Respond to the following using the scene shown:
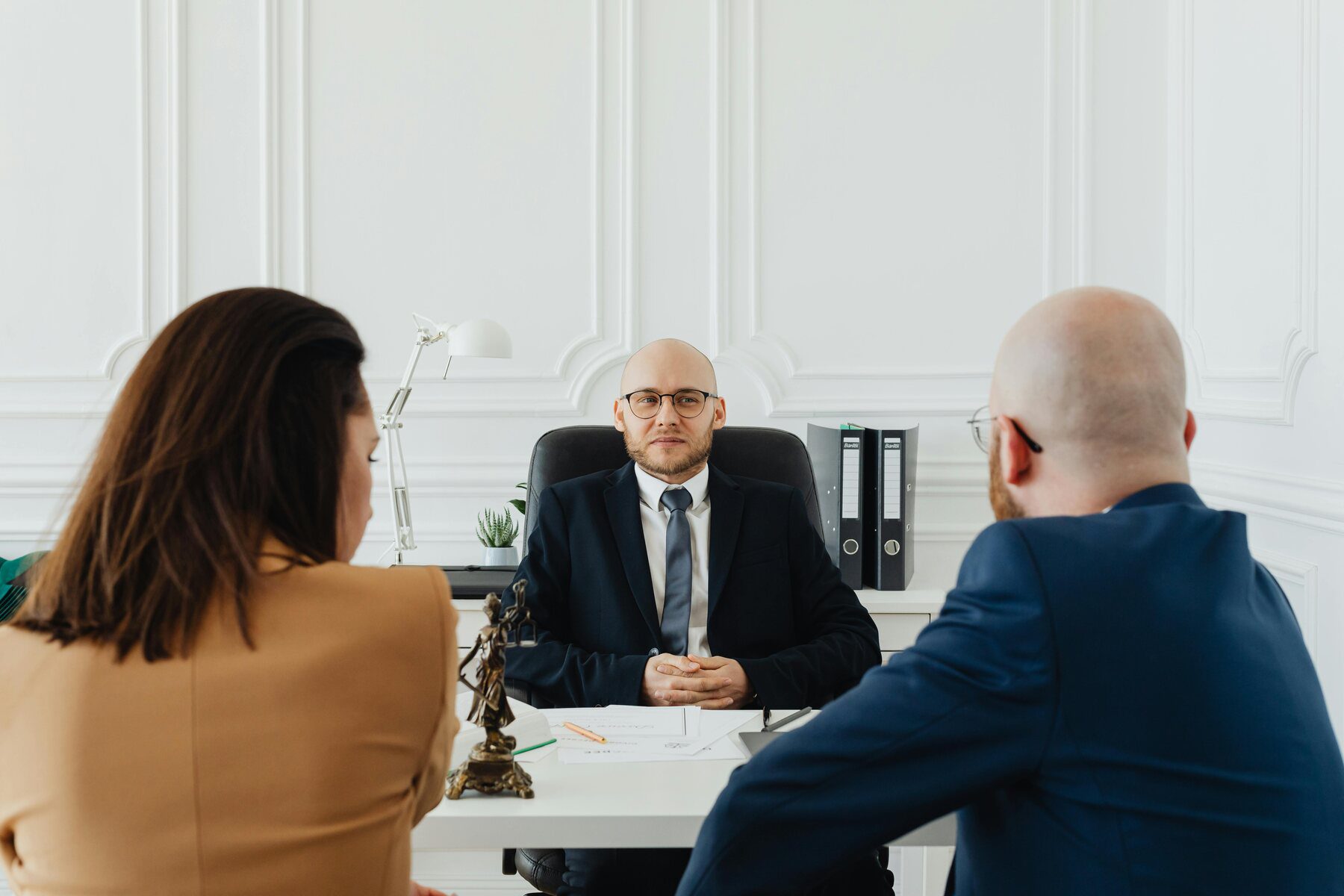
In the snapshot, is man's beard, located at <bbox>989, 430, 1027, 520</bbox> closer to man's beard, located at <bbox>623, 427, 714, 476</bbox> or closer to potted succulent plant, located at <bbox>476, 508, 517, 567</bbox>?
man's beard, located at <bbox>623, 427, 714, 476</bbox>

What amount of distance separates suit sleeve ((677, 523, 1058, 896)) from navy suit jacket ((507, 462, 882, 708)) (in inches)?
43.9

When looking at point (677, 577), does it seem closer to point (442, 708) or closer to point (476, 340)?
point (476, 340)

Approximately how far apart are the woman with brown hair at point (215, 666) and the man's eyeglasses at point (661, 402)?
4.61 ft

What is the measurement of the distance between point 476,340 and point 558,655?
1066 mm

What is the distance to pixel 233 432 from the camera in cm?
92

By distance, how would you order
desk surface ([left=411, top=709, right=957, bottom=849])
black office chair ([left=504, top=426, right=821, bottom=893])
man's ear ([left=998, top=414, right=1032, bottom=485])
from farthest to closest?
black office chair ([left=504, top=426, right=821, bottom=893]) < desk surface ([left=411, top=709, right=957, bottom=849]) < man's ear ([left=998, top=414, right=1032, bottom=485])

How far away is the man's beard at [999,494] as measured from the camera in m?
1.10

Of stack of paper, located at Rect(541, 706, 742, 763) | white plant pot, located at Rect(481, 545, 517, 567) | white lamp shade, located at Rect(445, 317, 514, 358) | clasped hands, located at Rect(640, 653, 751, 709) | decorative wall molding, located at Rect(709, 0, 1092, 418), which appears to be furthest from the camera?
decorative wall molding, located at Rect(709, 0, 1092, 418)

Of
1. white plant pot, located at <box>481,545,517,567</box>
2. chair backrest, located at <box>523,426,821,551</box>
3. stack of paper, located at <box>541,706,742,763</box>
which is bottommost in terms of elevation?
stack of paper, located at <box>541,706,742,763</box>

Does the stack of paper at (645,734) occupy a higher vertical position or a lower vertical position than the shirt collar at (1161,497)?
lower

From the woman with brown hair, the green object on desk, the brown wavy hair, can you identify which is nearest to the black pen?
the woman with brown hair

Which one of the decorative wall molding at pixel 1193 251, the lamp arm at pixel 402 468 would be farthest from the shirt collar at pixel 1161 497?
the lamp arm at pixel 402 468

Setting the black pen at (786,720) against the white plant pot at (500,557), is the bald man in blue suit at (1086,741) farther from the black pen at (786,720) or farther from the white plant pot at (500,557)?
the white plant pot at (500,557)

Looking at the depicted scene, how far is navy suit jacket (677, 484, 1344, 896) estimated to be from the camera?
87 centimetres
